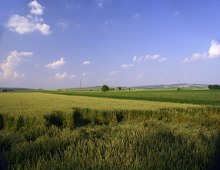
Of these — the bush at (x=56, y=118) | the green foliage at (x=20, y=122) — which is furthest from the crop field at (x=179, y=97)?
the green foliage at (x=20, y=122)

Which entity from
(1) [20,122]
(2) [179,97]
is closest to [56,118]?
(1) [20,122]

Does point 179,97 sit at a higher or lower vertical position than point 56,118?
higher

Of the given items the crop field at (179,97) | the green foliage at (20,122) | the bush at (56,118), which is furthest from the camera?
the crop field at (179,97)

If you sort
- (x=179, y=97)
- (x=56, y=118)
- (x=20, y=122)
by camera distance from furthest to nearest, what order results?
(x=179, y=97) < (x=56, y=118) < (x=20, y=122)

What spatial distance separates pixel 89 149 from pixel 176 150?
194cm

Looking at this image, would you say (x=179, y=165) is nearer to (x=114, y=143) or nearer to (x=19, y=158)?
(x=114, y=143)

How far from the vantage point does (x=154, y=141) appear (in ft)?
27.6

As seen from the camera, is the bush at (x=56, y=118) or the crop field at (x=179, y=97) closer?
the bush at (x=56, y=118)

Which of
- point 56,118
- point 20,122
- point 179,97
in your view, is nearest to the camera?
point 20,122

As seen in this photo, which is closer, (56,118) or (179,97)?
(56,118)

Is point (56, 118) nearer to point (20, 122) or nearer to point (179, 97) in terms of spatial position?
point (20, 122)

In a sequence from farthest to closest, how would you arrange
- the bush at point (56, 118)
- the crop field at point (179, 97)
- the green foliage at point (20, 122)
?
the crop field at point (179, 97)
the bush at point (56, 118)
the green foliage at point (20, 122)

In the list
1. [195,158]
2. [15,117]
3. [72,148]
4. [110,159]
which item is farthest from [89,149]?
[15,117]

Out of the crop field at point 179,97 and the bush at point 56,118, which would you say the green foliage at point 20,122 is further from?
the crop field at point 179,97
